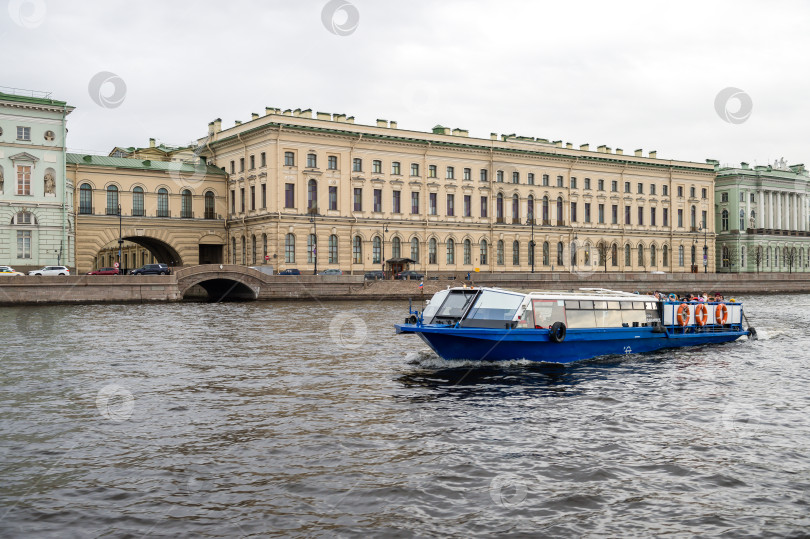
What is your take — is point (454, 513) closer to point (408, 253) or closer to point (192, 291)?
point (192, 291)

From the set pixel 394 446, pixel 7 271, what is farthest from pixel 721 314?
pixel 7 271

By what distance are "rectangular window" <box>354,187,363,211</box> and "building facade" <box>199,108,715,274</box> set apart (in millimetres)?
90

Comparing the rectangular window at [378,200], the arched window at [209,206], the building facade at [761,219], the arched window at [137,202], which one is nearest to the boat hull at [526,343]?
the rectangular window at [378,200]

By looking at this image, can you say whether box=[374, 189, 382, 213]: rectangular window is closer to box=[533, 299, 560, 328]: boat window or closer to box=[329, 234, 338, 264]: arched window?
box=[329, 234, 338, 264]: arched window

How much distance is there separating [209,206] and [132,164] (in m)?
7.99

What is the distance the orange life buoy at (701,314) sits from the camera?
29000 millimetres

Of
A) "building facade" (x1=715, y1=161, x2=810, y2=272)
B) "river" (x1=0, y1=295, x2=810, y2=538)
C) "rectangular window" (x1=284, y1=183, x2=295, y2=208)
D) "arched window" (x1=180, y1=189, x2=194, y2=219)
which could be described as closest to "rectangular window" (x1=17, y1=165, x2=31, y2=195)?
"arched window" (x1=180, y1=189, x2=194, y2=219)

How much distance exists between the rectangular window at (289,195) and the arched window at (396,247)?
10.5m

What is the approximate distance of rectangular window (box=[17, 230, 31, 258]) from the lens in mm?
55156

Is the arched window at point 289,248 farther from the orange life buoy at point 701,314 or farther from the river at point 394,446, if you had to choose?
the orange life buoy at point 701,314

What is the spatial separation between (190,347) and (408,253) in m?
47.5

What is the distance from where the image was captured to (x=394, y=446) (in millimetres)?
13109

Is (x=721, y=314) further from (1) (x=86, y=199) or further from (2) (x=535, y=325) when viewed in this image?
(1) (x=86, y=199)

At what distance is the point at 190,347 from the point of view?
26.6 meters
